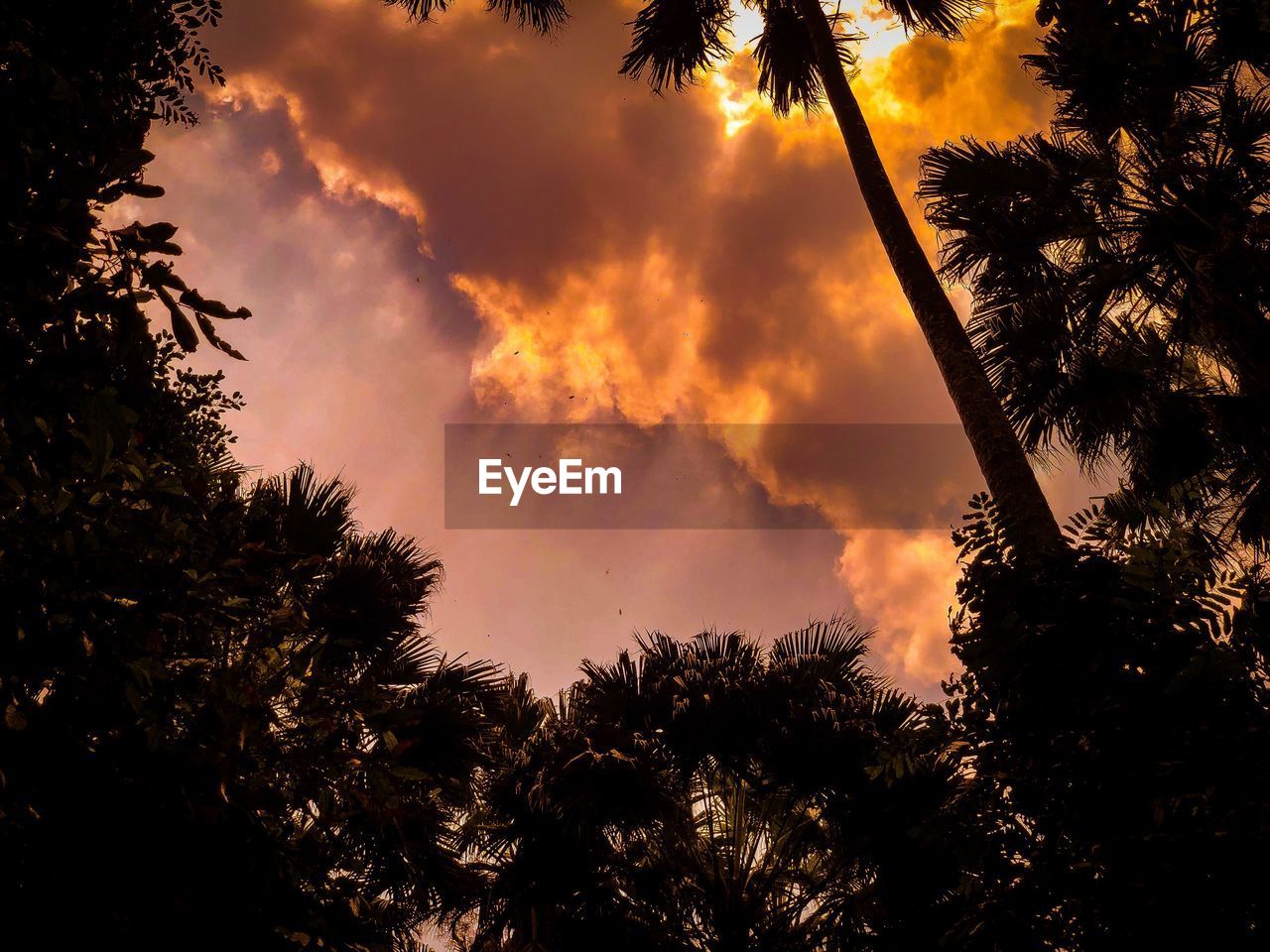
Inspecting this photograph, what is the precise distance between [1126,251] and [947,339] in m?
2.30

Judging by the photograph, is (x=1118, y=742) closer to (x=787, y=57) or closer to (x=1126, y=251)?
(x=1126, y=251)

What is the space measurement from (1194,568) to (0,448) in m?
4.15

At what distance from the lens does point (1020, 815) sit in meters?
3.00

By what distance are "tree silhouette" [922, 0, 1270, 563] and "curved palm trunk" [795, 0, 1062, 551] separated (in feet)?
2.25

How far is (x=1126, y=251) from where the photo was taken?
638 centimetres

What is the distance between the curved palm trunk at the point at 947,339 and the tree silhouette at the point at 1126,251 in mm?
685

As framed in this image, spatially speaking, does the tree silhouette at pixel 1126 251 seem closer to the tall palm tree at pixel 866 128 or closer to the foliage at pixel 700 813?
the tall palm tree at pixel 866 128

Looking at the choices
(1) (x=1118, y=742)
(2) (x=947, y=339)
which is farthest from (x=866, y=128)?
(1) (x=1118, y=742)

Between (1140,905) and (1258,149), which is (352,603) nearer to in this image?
(1140,905)

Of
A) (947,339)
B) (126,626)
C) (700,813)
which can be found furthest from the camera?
(700,813)

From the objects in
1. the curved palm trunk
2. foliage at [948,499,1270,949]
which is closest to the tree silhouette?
the curved palm trunk

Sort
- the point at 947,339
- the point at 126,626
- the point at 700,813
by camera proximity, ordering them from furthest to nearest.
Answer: the point at 700,813, the point at 947,339, the point at 126,626

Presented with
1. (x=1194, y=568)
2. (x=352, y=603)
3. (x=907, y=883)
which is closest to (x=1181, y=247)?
(x=1194, y=568)

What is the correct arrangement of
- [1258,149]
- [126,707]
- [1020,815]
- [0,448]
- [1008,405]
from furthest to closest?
[1008,405]
[1258,149]
[126,707]
[1020,815]
[0,448]
